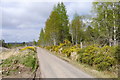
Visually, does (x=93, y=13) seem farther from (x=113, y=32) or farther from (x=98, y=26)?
(x=113, y=32)

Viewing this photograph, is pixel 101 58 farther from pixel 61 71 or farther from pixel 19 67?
pixel 19 67

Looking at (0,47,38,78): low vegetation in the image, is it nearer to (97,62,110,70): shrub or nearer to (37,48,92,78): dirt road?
(37,48,92,78): dirt road

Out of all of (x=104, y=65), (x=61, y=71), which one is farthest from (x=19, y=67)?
(x=104, y=65)

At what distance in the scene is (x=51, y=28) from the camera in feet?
90.9

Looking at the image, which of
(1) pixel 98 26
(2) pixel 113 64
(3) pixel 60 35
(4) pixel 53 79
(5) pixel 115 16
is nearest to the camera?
(4) pixel 53 79

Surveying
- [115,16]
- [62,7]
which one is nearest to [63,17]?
[62,7]

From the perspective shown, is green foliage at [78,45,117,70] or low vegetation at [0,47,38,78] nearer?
green foliage at [78,45,117,70]

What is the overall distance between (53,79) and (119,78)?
3.27 meters

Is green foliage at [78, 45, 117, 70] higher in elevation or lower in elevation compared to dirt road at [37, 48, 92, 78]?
higher

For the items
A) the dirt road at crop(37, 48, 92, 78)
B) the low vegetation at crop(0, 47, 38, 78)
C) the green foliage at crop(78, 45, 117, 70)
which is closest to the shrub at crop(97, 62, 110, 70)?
the green foliage at crop(78, 45, 117, 70)

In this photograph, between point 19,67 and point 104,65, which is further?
point 19,67

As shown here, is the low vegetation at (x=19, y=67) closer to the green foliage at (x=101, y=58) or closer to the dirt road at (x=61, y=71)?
the dirt road at (x=61, y=71)

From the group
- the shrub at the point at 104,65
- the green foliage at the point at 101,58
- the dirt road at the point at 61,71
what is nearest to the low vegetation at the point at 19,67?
the dirt road at the point at 61,71

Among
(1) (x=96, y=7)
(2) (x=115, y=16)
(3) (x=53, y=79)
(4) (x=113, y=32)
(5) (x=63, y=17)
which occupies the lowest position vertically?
(3) (x=53, y=79)
